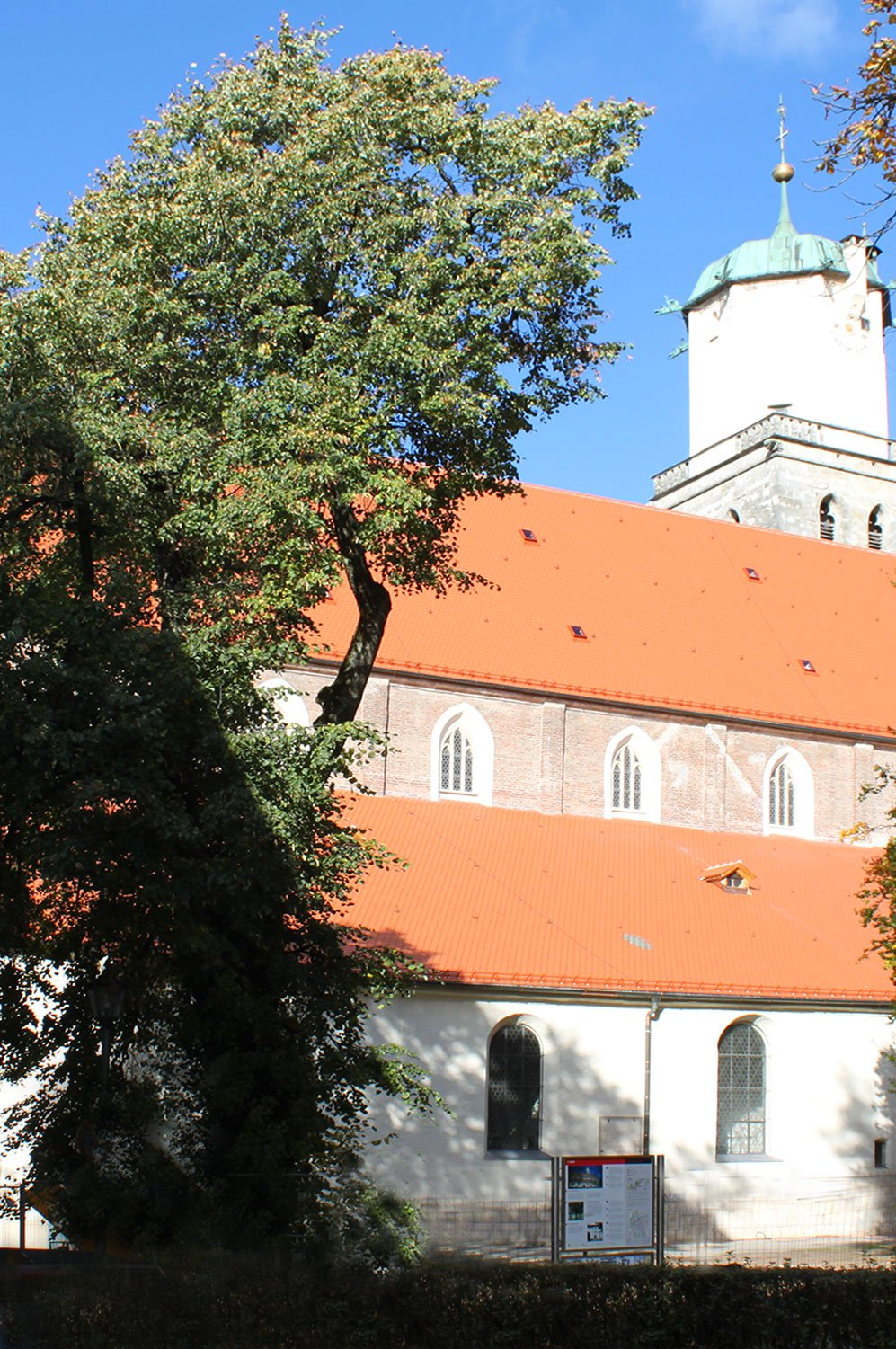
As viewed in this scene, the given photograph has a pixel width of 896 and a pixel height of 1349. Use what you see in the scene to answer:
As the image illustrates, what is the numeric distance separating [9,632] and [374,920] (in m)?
8.86

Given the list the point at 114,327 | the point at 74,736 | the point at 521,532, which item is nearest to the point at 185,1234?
the point at 74,736

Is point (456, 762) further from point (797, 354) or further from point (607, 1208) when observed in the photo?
point (797, 354)

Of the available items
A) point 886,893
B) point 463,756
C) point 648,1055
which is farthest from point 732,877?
point 886,893

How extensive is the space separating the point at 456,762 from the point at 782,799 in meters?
6.41

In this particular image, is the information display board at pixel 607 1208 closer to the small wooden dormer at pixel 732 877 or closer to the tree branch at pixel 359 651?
the tree branch at pixel 359 651

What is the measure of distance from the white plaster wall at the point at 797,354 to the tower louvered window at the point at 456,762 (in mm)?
16194

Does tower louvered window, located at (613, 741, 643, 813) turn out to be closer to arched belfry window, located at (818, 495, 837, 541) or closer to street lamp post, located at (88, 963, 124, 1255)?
arched belfry window, located at (818, 495, 837, 541)

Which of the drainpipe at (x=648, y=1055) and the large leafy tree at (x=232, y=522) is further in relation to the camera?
the drainpipe at (x=648, y=1055)

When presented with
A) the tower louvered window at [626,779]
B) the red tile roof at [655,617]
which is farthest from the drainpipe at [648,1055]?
the red tile roof at [655,617]

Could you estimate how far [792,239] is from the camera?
36.9 meters

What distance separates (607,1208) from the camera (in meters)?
13.0

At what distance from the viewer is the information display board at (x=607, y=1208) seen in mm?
12836

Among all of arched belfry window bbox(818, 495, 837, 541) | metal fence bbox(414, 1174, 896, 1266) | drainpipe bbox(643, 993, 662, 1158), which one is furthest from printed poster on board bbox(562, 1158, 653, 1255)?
arched belfry window bbox(818, 495, 837, 541)

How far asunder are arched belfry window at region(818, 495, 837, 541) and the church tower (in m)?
0.03
